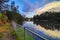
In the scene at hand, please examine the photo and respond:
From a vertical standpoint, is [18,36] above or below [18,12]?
below

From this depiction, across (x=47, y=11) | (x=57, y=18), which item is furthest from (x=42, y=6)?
(x=57, y=18)

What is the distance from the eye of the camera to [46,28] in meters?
4.60

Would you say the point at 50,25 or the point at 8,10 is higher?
the point at 8,10

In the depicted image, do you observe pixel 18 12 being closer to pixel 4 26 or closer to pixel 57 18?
pixel 4 26

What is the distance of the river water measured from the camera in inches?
177

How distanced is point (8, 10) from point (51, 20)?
124cm

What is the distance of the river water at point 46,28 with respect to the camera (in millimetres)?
4503

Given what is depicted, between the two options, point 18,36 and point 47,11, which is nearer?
point 18,36

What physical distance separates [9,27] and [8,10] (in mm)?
484

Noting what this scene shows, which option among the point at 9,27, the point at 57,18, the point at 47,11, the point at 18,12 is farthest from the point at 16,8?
the point at 57,18

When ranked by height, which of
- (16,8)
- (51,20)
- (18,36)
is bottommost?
(18,36)

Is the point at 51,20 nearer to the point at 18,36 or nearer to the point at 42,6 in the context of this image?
the point at 42,6

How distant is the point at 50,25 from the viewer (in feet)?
15.0

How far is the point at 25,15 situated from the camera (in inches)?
185
